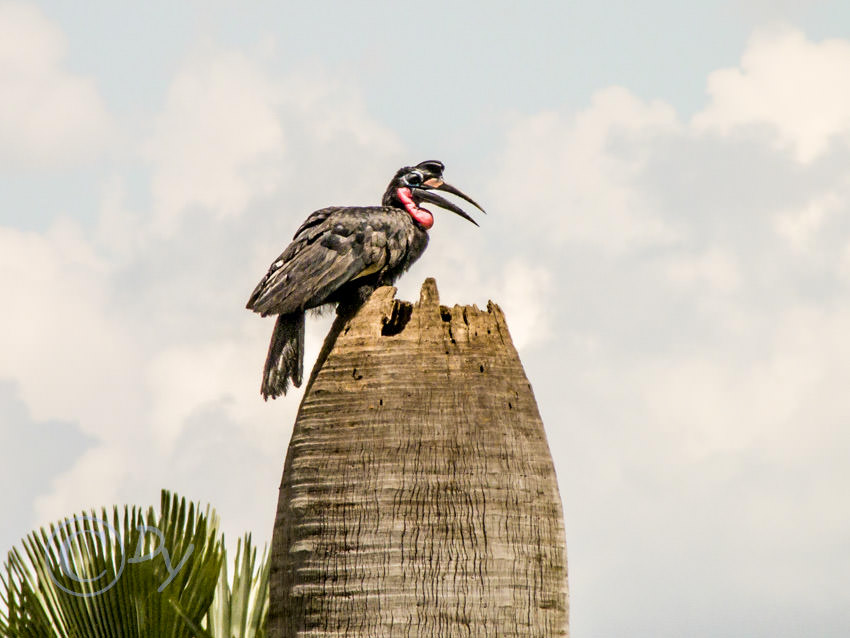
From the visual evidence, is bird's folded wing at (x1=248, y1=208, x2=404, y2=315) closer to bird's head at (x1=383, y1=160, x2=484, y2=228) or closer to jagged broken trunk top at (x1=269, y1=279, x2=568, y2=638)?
bird's head at (x1=383, y1=160, x2=484, y2=228)

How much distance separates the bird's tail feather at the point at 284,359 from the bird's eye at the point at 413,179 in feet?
5.39

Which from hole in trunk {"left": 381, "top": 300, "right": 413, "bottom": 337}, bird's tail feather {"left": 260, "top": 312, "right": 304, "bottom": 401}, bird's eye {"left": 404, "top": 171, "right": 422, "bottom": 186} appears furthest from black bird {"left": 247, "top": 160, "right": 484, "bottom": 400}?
hole in trunk {"left": 381, "top": 300, "right": 413, "bottom": 337}

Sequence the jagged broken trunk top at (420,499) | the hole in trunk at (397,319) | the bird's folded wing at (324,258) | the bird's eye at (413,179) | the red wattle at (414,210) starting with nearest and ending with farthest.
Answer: the jagged broken trunk top at (420,499) → the hole in trunk at (397,319) → the bird's folded wing at (324,258) → the red wattle at (414,210) → the bird's eye at (413,179)

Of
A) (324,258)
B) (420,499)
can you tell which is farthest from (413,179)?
(420,499)

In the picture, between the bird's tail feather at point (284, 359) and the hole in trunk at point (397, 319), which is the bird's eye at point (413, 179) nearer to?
the bird's tail feather at point (284, 359)

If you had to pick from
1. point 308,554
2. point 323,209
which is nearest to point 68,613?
point 308,554

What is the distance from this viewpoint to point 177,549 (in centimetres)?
775

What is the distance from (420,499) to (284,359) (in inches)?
70.5

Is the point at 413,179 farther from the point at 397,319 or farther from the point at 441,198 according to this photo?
the point at 397,319

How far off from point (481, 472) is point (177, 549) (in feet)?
8.04

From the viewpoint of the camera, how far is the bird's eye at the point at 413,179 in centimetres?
888

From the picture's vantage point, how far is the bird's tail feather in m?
7.55

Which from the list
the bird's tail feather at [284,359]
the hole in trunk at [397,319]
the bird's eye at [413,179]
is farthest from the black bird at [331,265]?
the hole in trunk at [397,319]

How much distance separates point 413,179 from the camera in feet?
29.1
